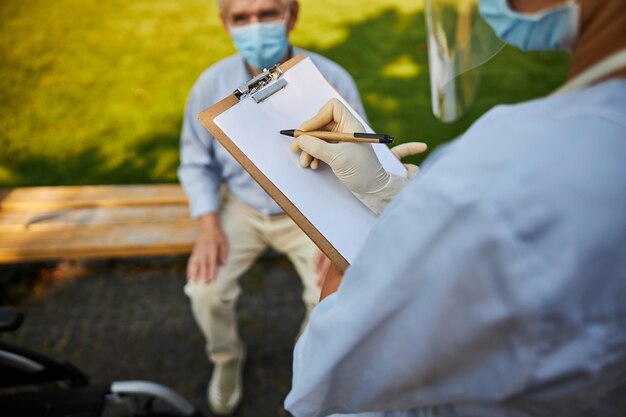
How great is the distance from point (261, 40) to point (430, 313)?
152 centimetres

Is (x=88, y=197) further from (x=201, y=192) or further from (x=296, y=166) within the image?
(x=296, y=166)

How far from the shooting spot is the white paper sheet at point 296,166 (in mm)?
1333

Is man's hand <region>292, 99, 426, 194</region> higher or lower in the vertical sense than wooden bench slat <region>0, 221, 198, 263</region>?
higher

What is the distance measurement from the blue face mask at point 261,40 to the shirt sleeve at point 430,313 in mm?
1365

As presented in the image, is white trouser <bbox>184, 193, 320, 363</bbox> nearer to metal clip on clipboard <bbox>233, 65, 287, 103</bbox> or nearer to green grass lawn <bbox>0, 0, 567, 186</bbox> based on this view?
metal clip on clipboard <bbox>233, 65, 287, 103</bbox>

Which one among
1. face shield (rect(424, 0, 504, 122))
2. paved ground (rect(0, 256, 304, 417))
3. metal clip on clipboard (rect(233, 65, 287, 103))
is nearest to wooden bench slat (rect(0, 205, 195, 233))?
paved ground (rect(0, 256, 304, 417))

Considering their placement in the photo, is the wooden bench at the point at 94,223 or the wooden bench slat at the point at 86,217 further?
the wooden bench slat at the point at 86,217

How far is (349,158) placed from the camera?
1.29 metres

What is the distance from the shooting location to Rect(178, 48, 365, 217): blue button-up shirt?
222cm

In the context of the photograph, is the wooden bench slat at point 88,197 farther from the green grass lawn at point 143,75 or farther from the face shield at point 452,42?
the face shield at point 452,42

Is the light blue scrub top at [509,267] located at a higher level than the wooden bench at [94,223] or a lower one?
higher

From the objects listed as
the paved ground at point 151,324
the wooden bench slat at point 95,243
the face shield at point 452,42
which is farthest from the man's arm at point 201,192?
the face shield at point 452,42

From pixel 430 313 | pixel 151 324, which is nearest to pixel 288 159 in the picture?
pixel 430 313

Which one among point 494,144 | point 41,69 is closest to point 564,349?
point 494,144
